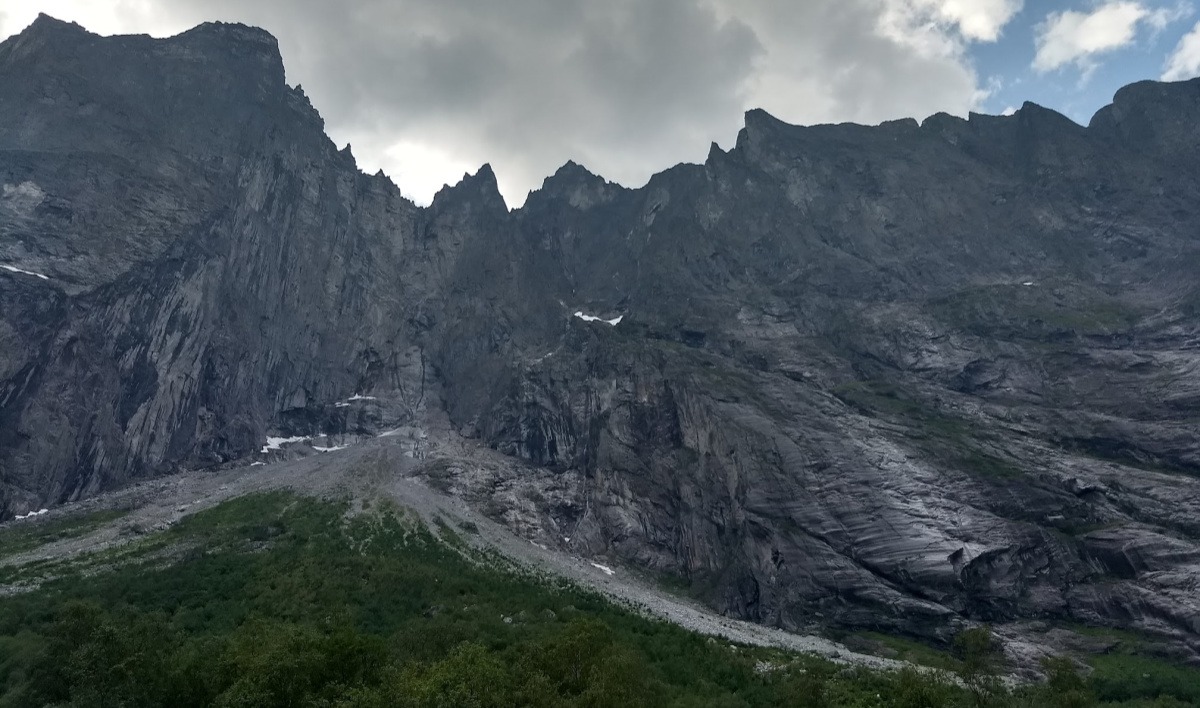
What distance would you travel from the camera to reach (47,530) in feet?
332

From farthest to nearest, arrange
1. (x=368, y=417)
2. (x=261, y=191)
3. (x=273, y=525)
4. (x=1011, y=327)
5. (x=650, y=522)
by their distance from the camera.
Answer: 1. (x=261, y=191)
2. (x=368, y=417)
3. (x=1011, y=327)
4. (x=650, y=522)
5. (x=273, y=525)

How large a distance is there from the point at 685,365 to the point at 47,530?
10291cm

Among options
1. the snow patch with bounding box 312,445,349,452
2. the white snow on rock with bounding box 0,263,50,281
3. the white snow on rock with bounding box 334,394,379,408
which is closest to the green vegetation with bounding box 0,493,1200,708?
the snow patch with bounding box 312,445,349,452

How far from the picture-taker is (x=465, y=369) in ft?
598

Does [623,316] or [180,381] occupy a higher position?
[623,316]

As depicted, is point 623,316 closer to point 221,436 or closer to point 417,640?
point 221,436

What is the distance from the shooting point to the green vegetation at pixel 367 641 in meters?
41.0

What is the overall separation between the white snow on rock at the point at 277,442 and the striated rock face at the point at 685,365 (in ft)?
2.64

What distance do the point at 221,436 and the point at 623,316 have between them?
91.7 m

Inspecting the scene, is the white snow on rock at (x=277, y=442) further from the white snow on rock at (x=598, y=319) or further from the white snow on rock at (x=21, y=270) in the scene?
the white snow on rock at (x=598, y=319)

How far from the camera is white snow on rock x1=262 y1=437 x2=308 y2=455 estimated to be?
150m

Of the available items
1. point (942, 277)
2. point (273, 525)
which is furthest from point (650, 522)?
point (942, 277)

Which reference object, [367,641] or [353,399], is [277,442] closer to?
[353,399]

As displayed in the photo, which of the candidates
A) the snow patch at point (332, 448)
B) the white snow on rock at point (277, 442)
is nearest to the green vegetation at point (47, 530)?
the white snow on rock at point (277, 442)
